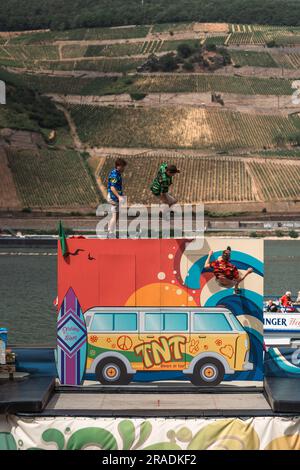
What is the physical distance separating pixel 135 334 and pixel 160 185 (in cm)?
125

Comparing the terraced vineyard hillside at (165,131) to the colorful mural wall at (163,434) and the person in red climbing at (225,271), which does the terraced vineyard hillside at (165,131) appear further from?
the colorful mural wall at (163,434)

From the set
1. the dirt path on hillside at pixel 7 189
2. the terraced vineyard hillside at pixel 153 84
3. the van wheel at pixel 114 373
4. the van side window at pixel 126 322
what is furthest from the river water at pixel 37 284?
the terraced vineyard hillside at pixel 153 84

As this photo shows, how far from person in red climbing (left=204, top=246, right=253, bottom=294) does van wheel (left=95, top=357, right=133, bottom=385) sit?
3.33 feet

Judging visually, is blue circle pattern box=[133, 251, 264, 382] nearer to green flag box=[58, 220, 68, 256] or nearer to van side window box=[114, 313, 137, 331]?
van side window box=[114, 313, 137, 331]

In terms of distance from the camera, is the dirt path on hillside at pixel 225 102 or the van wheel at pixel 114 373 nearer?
the van wheel at pixel 114 373

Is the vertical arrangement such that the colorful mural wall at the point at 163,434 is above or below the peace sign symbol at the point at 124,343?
below

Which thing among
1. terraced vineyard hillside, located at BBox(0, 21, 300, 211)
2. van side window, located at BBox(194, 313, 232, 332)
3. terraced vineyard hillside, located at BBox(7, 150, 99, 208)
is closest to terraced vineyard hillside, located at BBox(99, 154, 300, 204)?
terraced vineyard hillside, located at BBox(0, 21, 300, 211)

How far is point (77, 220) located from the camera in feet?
393

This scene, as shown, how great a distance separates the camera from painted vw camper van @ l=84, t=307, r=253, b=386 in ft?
28.1

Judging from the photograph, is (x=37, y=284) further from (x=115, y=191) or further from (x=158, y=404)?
(x=158, y=404)

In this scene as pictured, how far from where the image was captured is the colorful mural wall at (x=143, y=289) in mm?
8617

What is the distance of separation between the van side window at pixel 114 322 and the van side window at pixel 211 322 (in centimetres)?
49

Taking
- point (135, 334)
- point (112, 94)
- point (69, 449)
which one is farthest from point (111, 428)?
point (112, 94)

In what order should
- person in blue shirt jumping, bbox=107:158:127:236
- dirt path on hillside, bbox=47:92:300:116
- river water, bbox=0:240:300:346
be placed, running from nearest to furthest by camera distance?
1. person in blue shirt jumping, bbox=107:158:127:236
2. river water, bbox=0:240:300:346
3. dirt path on hillside, bbox=47:92:300:116
